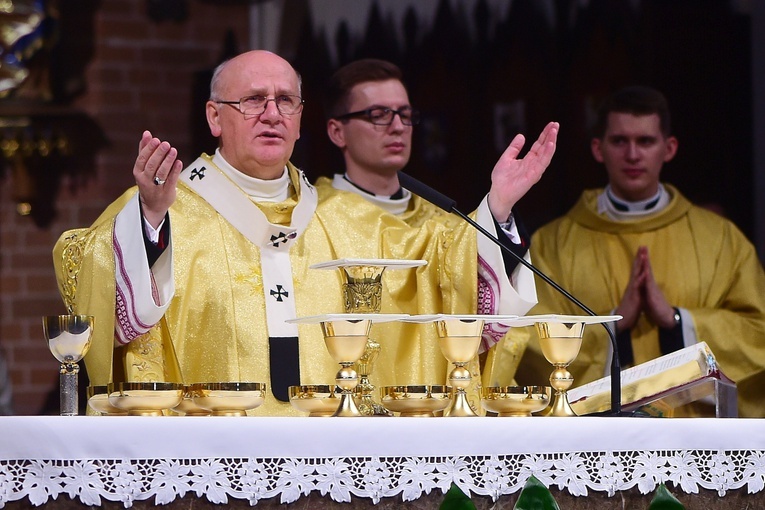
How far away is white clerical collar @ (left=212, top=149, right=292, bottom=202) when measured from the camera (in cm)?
458

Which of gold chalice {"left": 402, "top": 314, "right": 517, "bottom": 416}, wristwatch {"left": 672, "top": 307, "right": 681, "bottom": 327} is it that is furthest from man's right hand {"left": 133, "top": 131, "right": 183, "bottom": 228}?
wristwatch {"left": 672, "top": 307, "right": 681, "bottom": 327}

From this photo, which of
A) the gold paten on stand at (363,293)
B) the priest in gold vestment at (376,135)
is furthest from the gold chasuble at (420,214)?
the gold paten on stand at (363,293)

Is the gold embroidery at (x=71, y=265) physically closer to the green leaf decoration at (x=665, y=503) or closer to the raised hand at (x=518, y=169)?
the raised hand at (x=518, y=169)

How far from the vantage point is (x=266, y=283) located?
4484 millimetres

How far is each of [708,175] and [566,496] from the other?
4423mm

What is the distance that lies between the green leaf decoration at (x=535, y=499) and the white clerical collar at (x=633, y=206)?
145 inches

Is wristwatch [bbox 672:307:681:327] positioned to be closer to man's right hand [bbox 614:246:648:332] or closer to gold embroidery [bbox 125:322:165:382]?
man's right hand [bbox 614:246:648:332]

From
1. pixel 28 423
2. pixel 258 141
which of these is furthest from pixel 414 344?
pixel 28 423

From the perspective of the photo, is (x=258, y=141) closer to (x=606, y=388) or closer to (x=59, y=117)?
(x=606, y=388)

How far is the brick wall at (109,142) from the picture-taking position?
6.84 meters

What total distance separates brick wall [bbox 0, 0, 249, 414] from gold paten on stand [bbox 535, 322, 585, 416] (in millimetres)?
3719

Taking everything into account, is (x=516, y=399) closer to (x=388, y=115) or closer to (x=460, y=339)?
(x=460, y=339)

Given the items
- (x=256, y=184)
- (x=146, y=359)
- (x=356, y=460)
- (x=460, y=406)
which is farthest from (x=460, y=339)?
(x=256, y=184)

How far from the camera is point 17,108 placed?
→ 6.86 meters
